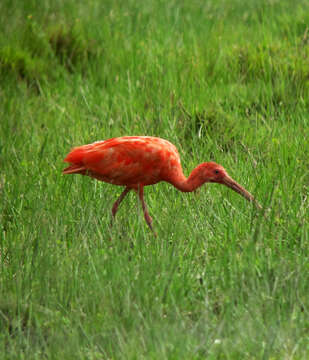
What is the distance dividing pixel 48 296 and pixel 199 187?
4.66ft

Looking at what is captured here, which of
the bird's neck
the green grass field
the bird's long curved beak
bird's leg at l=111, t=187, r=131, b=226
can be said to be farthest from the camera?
bird's leg at l=111, t=187, r=131, b=226

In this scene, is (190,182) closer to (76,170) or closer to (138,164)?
(138,164)

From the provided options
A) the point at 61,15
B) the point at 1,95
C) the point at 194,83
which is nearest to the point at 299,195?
the point at 194,83

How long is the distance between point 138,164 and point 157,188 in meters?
0.62

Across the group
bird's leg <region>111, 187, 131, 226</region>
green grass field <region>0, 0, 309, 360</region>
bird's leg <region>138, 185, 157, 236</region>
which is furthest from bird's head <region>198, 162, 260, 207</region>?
bird's leg <region>111, 187, 131, 226</region>

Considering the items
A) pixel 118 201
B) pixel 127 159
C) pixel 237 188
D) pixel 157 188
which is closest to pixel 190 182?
pixel 237 188

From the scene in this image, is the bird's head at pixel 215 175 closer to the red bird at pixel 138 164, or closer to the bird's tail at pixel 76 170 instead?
the red bird at pixel 138 164

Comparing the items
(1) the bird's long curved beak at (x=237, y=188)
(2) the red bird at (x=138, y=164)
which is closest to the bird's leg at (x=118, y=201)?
(2) the red bird at (x=138, y=164)

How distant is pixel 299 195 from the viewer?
4.41 metres

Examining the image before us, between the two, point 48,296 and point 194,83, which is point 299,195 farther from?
point 194,83

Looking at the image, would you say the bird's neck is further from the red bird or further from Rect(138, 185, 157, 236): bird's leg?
Rect(138, 185, 157, 236): bird's leg

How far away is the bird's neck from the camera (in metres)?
4.52

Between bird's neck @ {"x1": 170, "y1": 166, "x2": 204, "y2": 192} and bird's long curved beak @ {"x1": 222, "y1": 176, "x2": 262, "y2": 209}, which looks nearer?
bird's long curved beak @ {"x1": 222, "y1": 176, "x2": 262, "y2": 209}

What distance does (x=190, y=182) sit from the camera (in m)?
4.54
